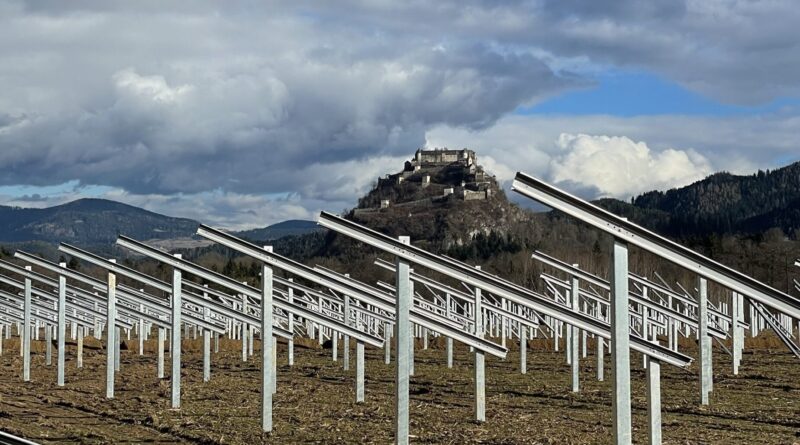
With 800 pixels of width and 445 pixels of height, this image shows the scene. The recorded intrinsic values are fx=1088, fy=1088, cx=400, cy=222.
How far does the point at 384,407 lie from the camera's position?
67.7ft

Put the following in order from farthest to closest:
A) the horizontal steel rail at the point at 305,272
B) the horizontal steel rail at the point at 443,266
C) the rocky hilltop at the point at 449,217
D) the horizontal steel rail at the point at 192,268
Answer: the rocky hilltop at the point at 449,217
the horizontal steel rail at the point at 192,268
the horizontal steel rail at the point at 305,272
the horizontal steel rail at the point at 443,266

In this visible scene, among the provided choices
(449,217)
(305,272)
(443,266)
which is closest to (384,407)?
(305,272)

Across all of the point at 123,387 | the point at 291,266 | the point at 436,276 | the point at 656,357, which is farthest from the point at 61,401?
the point at 436,276

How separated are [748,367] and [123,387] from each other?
17816 millimetres

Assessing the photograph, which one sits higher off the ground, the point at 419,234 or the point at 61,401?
the point at 419,234

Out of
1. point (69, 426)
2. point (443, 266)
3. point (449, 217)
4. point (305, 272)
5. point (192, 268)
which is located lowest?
point (69, 426)

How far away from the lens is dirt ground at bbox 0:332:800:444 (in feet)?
53.4

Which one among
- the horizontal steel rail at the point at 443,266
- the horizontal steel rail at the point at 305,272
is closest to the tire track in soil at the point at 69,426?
the horizontal steel rail at the point at 305,272

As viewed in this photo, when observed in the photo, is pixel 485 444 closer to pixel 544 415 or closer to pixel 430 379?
pixel 544 415

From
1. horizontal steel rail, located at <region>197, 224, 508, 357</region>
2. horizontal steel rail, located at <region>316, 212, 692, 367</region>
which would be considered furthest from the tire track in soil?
horizontal steel rail, located at <region>316, 212, 692, 367</region>

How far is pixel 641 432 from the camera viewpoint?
16531 mm

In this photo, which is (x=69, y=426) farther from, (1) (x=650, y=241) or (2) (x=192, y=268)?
Answer: (1) (x=650, y=241)

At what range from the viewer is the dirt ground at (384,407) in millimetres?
16281

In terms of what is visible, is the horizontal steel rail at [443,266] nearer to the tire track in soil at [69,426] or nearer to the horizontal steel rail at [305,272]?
the horizontal steel rail at [305,272]
